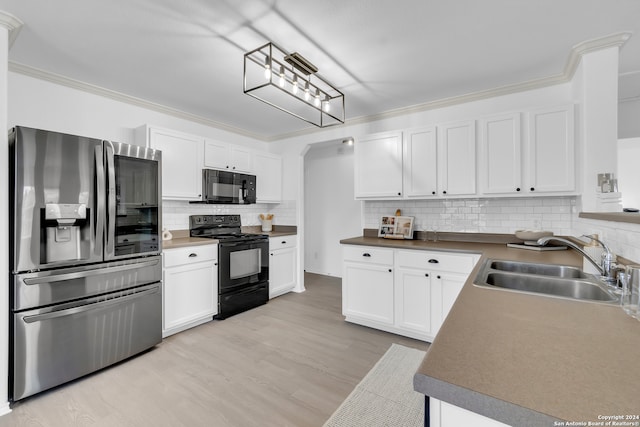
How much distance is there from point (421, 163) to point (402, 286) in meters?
1.34

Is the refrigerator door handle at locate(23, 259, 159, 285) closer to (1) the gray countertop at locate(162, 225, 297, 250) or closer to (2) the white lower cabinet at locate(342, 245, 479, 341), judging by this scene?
(1) the gray countertop at locate(162, 225, 297, 250)

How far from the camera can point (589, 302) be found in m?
1.14

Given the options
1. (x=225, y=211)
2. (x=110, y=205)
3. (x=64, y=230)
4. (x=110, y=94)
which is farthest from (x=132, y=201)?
(x=225, y=211)

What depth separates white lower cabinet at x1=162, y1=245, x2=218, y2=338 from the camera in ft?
9.68

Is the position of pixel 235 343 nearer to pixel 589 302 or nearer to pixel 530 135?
pixel 589 302

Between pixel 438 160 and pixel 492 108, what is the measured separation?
0.80 m

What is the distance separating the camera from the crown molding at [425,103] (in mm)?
2223

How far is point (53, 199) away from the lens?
6.78ft

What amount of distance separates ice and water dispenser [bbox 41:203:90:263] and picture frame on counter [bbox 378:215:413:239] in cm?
293

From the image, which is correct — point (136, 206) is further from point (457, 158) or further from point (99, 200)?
point (457, 158)

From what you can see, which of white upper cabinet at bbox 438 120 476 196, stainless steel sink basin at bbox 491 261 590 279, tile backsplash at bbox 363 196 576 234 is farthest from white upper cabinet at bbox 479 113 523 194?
stainless steel sink basin at bbox 491 261 590 279

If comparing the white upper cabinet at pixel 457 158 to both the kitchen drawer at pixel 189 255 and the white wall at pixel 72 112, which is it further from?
the white wall at pixel 72 112

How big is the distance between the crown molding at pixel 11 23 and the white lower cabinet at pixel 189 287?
1946mm

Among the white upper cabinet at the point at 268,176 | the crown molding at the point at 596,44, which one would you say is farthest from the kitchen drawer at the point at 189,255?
the crown molding at the point at 596,44
